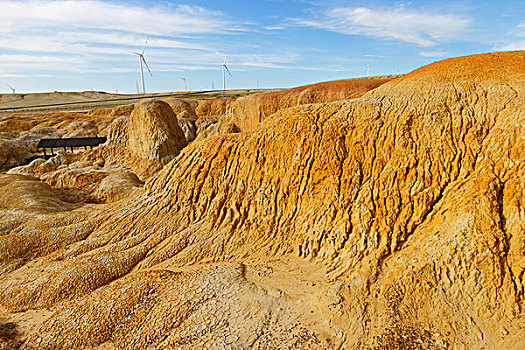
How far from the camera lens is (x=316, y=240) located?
35.3 ft

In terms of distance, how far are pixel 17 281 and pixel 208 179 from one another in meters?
7.95

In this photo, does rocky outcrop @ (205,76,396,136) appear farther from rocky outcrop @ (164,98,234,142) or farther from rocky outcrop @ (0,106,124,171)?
rocky outcrop @ (0,106,124,171)

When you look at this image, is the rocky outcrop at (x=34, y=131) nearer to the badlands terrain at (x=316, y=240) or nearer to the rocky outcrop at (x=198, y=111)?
the rocky outcrop at (x=198, y=111)

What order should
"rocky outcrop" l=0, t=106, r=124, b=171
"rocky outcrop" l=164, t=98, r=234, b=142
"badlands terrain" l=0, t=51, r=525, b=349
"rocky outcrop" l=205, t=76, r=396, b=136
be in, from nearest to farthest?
"badlands terrain" l=0, t=51, r=525, b=349 < "rocky outcrop" l=205, t=76, r=396, b=136 < "rocky outcrop" l=0, t=106, r=124, b=171 < "rocky outcrop" l=164, t=98, r=234, b=142

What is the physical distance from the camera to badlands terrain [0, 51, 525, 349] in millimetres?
8125

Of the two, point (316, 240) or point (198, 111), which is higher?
point (198, 111)

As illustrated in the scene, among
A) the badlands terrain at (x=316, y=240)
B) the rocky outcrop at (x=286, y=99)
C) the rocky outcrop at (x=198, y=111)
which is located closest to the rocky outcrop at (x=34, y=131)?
the rocky outcrop at (x=198, y=111)

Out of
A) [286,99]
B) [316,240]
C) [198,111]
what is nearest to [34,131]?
[198,111]

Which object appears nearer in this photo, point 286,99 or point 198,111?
point 286,99

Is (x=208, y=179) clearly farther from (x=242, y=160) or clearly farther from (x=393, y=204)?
(x=393, y=204)

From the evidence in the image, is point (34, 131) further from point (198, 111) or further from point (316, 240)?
point (316, 240)

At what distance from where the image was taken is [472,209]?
8.75 m

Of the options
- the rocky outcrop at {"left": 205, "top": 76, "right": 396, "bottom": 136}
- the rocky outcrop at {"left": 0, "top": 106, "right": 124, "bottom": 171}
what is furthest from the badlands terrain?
the rocky outcrop at {"left": 0, "top": 106, "right": 124, "bottom": 171}

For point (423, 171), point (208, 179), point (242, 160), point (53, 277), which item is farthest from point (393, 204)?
point (53, 277)
